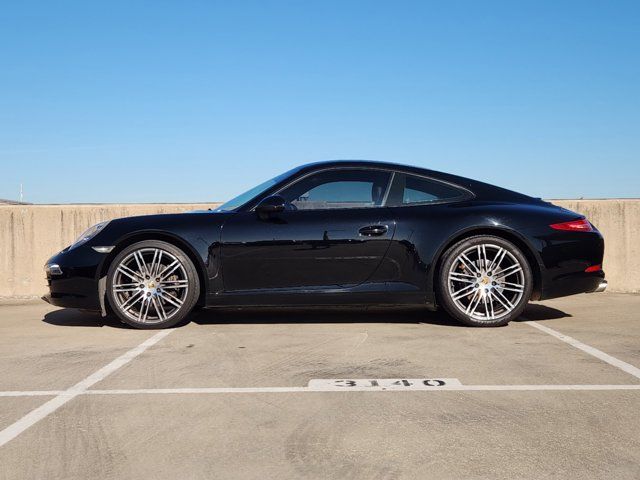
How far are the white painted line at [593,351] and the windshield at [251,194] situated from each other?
2.50m

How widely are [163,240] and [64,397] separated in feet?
8.18

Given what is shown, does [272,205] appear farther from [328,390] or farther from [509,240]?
[328,390]

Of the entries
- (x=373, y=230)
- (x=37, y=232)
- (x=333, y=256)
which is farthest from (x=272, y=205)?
(x=37, y=232)

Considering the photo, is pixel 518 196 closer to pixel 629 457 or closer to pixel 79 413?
pixel 629 457

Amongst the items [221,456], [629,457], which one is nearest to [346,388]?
[221,456]

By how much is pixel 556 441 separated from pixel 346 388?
1204mm

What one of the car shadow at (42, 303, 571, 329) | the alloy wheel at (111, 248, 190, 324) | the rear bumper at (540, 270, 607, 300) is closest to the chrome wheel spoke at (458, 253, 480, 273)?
the car shadow at (42, 303, 571, 329)

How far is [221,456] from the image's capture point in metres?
2.67

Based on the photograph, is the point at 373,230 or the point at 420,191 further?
the point at 420,191

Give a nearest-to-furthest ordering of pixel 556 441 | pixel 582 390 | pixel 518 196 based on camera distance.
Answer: pixel 556 441
pixel 582 390
pixel 518 196

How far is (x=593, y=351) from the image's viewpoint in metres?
4.75

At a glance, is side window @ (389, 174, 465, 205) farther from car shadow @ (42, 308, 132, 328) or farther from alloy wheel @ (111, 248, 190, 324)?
car shadow @ (42, 308, 132, 328)

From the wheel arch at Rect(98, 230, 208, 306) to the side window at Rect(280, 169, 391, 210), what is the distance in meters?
0.91

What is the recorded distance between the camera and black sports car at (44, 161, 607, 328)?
18.9ft
